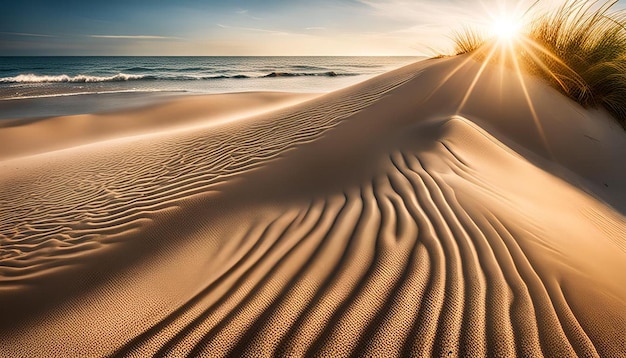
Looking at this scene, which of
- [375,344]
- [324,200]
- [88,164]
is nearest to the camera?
[375,344]

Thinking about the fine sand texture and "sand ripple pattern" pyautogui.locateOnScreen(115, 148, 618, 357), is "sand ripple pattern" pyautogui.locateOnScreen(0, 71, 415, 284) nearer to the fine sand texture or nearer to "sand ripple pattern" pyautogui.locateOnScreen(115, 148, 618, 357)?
the fine sand texture

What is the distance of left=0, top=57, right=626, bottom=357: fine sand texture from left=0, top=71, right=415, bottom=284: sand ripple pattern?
0.03 meters

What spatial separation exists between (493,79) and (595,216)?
3367 millimetres

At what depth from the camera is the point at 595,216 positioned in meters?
2.86

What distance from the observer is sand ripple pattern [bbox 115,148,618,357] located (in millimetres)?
1355

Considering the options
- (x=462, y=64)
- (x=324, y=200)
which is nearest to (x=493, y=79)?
(x=462, y=64)

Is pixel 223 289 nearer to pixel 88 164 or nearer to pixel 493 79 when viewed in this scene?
pixel 88 164

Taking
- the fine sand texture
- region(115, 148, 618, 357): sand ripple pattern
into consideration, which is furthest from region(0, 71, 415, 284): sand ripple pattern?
region(115, 148, 618, 357): sand ripple pattern

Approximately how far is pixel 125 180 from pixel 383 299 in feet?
13.3

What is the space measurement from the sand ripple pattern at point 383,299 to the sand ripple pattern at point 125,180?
1.61 m

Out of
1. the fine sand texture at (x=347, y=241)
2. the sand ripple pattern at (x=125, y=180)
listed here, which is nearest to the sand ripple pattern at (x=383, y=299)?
the fine sand texture at (x=347, y=241)

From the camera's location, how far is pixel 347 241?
2.12m

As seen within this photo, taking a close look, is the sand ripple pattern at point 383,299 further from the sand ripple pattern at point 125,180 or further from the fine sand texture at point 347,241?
the sand ripple pattern at point 125,180

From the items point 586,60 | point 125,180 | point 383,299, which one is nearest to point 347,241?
point 383,299
